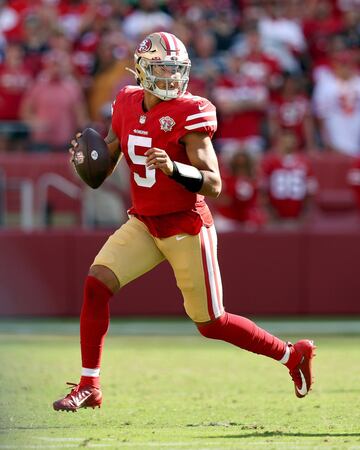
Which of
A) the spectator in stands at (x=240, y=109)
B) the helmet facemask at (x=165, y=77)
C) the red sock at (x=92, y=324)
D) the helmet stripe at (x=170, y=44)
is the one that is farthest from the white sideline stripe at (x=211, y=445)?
the spectator in stands at (x=240, y=109)

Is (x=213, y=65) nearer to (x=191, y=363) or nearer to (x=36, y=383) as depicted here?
(x=191, y=363)

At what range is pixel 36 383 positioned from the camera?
7.27 metres

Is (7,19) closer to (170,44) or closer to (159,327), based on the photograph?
(159,327)

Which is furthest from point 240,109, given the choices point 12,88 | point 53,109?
point 12,88

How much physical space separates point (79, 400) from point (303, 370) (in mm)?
1216

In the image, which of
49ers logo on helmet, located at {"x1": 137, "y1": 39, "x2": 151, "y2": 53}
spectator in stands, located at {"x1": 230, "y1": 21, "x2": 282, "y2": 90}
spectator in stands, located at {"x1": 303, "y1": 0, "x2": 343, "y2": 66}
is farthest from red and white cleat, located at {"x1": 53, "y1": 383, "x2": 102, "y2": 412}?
spectator in stands, located at {"x1": 303, "y1": 0, "x2": 343, "y2": 66}

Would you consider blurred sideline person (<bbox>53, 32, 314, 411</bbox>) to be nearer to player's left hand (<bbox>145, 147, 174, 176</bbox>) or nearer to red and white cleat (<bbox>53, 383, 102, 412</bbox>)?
red and white cleat (<bbox>53, 383, 102, 412</bbox>)

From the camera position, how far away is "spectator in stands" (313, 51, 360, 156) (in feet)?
42.6

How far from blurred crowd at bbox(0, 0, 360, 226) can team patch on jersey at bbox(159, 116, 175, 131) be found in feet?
19.3

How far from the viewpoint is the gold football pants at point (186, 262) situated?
18.7ft

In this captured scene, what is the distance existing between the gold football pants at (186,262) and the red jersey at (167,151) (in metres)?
0.06

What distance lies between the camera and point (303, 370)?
595cm

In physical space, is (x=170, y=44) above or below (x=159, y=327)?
above

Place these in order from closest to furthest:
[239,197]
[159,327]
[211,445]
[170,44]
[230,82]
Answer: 1. [211,445]
2. [170,44]
3. [159,327]
4. [239,197]
5. [230,82]
